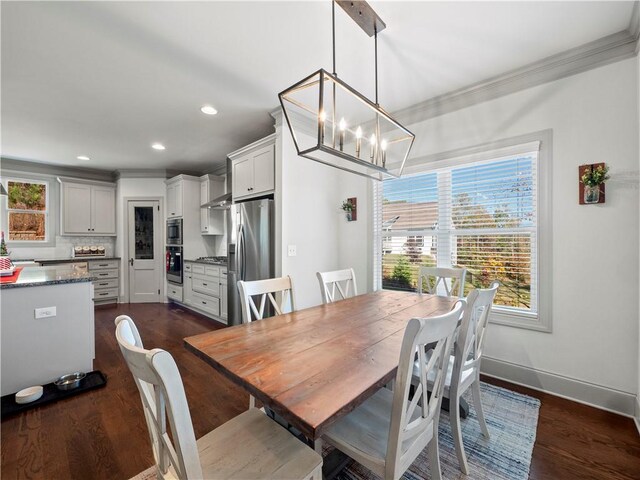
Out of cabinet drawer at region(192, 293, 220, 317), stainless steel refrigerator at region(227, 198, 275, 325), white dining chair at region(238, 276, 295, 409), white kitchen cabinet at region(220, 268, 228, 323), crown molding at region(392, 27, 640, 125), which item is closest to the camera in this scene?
white dining chair at region(238, 276, 295, 409)

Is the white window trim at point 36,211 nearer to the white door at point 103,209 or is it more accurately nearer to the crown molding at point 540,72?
the white door at point 103,209

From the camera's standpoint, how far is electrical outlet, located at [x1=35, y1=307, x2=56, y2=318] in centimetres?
231

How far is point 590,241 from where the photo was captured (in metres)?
2.10

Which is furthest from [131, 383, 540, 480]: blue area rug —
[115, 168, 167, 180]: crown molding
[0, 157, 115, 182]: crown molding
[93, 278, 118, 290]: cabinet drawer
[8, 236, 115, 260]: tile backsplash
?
[0, 157, 115, 182]: crown molding

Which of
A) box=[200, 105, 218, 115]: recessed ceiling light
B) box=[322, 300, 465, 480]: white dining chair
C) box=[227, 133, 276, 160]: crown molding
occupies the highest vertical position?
box=[200, 105, 218, 115]: recessed ceiling light

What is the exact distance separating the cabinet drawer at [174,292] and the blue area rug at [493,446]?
464 cm

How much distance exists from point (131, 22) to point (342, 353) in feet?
8.07

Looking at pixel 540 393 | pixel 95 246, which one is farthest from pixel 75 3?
pixel 95 246

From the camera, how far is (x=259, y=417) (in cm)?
119

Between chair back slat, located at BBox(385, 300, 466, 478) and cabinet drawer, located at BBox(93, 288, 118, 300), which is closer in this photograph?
chair back slat, located at BBox(385, 300, 466, 478)

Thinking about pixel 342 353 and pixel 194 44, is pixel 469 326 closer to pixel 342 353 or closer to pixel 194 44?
pixel 342 353

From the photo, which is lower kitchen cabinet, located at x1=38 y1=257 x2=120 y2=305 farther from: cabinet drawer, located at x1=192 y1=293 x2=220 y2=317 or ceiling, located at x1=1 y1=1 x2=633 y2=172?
ceiling, located at x1=1 y1=1 x2=633 y2=172

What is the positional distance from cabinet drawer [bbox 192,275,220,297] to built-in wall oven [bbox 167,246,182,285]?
610mm

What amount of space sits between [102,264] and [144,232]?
0.94 metres
